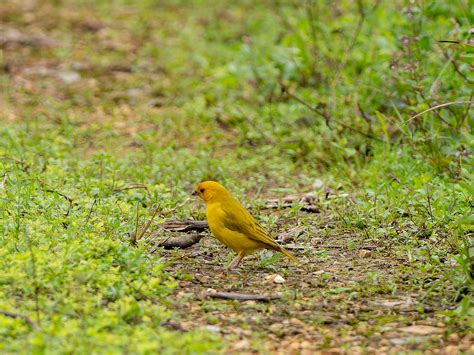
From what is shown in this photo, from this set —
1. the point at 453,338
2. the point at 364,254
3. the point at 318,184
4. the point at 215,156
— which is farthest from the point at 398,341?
the point at 215,156

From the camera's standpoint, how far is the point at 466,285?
4.46m

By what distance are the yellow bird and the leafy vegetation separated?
0.46 feet

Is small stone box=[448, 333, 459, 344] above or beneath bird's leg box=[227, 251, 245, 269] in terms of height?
above

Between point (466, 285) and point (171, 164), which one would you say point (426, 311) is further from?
point (171, 164)

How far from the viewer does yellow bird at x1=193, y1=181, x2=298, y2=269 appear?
5.00 meters

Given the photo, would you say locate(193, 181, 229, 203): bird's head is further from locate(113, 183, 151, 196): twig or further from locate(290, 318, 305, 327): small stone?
locate(290, 318, 305, 327): small stone

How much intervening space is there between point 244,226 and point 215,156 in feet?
9.31

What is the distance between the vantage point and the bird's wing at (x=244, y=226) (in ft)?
16.4

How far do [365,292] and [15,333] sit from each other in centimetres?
184

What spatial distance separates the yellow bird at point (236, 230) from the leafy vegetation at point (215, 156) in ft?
0.46

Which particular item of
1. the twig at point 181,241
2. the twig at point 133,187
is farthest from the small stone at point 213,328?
the twig at point 133,187

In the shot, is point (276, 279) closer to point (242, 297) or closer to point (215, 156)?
point (242, 297)

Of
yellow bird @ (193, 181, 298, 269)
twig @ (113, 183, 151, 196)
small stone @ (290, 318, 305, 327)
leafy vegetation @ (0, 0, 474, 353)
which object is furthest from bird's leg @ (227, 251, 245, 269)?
twig @ (113, 183, 151, 196)

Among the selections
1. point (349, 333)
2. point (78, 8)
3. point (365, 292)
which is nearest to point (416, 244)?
point (365, 292)
